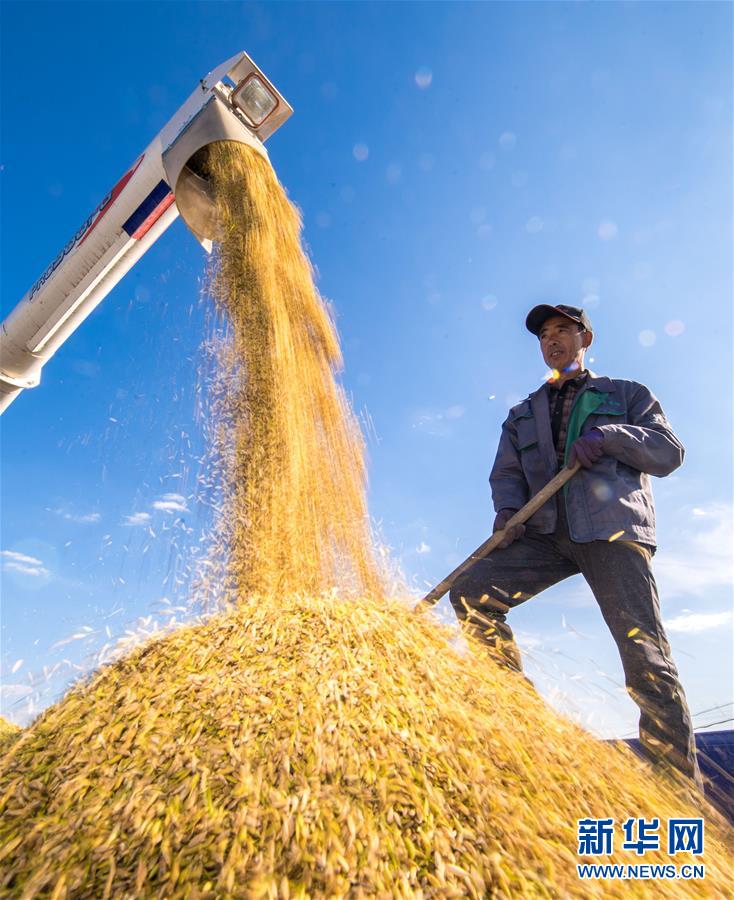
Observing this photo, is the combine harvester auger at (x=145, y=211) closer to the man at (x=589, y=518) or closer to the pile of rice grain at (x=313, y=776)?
the man at (x=589, y=518)

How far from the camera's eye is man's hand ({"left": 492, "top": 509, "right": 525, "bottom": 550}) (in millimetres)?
2654

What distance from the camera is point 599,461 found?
2.52m

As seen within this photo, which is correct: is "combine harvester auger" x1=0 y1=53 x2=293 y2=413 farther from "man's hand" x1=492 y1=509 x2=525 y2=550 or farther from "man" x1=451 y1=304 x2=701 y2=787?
"man's hand" x1=492 y1=509 x2=525 y2=550

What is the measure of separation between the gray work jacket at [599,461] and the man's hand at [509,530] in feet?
0.15

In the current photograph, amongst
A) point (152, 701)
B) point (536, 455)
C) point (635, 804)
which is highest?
point (536, 455)

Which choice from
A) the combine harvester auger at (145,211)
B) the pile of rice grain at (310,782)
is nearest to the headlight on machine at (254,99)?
the combine harvester auger at (145,211)

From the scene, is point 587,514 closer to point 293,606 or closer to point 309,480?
point 293,606

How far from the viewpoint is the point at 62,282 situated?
4.27 m

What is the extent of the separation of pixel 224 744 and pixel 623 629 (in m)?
1.63

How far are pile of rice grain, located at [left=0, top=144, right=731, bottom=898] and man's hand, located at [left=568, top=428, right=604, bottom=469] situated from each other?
3.31ft

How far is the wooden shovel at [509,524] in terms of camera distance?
2.56 m

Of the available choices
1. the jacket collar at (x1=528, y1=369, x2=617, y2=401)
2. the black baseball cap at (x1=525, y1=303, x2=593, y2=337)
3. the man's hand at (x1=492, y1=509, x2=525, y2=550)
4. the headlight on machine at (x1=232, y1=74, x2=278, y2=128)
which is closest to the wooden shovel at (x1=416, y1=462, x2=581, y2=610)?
the man's hand at (x1=492, y1=509, x2=525, y2=550)

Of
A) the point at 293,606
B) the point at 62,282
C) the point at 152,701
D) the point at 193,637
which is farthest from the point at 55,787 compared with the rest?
the point at 62,282

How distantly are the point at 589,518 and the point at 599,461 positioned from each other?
0.93ft
